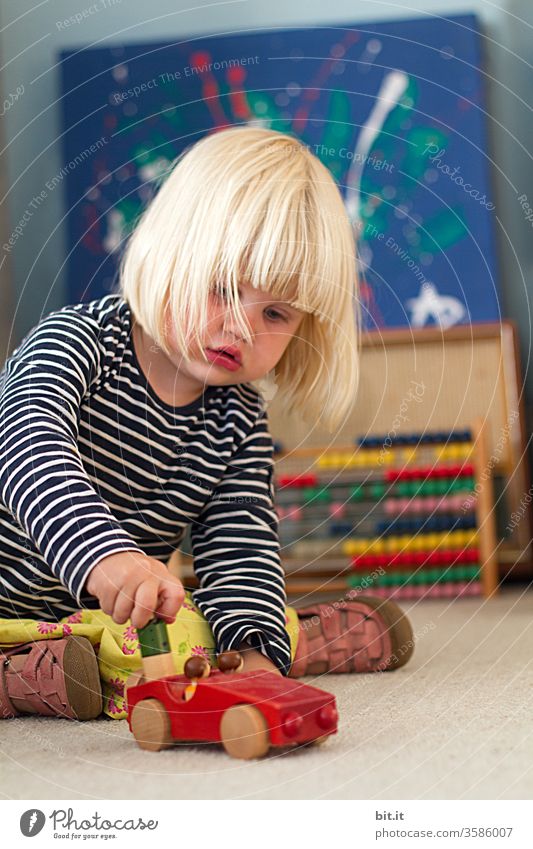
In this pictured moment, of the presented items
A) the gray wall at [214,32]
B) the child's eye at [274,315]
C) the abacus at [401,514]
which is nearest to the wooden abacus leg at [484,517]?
the abacus at [401,514]

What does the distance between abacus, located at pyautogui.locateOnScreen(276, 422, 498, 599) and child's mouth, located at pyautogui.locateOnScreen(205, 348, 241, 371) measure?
2.13 feet

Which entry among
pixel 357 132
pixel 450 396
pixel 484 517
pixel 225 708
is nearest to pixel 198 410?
pixel 225 708

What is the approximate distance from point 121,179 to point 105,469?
A: 940mm

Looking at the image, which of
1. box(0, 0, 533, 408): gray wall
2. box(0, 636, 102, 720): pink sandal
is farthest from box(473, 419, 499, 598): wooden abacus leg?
box(0, 636, 102, 720): pink sandal

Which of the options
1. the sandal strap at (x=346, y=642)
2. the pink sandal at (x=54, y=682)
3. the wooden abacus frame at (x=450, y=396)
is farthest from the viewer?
the wooden abacus frame at (x=450, y=396)

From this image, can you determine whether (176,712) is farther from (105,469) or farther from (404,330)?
(404,330)

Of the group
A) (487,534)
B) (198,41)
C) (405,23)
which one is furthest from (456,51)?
(487,534)

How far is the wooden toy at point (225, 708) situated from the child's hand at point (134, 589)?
23mm

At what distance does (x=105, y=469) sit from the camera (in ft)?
2.22

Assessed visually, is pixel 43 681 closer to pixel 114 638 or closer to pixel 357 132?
pixel 114 638

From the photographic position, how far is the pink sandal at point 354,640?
0.72 m

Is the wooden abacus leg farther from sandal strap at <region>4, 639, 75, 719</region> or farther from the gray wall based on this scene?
sandal strap at <region>4, 639, 75, 719</region>

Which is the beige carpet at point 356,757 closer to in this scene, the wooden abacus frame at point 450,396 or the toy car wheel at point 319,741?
the toy car wheel at point 319,741

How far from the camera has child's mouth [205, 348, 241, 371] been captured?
2.10 ft
